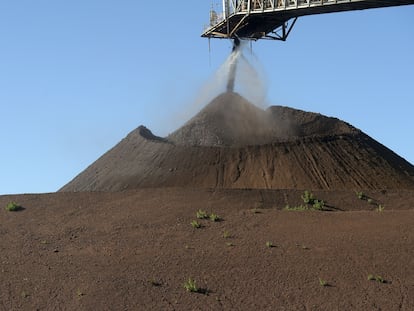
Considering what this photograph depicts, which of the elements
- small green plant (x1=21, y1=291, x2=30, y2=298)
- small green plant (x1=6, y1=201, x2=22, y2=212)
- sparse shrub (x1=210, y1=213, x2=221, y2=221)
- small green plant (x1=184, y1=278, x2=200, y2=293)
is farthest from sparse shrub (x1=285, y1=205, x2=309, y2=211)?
small green plant (x1=21, y1=291, x2=30, y2=298)

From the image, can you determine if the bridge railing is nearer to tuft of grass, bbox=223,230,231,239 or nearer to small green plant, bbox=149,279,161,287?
tuft of grass, bbox=223,230,231,239

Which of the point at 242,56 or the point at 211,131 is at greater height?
Answer: the point at 242,56

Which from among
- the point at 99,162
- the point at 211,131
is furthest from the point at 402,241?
the point at 99,162

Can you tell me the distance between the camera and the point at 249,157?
43219 millimetres

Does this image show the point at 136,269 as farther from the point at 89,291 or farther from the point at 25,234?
the point at 25,234

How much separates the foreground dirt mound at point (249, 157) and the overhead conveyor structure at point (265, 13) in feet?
13.5

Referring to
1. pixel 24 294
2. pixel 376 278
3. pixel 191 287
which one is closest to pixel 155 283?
pixel 191 287

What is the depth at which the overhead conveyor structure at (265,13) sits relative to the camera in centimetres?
4191

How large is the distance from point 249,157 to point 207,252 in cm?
1178

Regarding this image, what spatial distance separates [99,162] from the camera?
4869 centimetres

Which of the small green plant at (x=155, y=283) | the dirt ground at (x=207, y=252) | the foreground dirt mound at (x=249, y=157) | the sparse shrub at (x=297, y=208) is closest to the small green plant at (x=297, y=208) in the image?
the sparse shrub at (x=297, y=208)

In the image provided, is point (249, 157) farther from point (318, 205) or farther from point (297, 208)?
point (297, 208)

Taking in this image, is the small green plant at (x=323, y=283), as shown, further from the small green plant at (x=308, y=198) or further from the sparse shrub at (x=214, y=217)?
the small green plant at (x=308, y=198)

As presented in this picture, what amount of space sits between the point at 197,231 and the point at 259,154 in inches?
392
